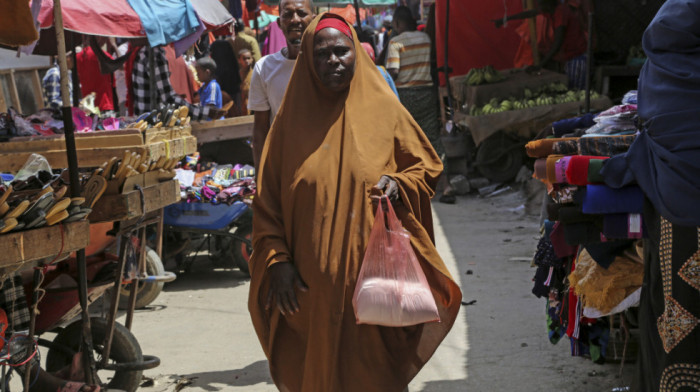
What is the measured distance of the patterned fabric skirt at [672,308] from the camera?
3143 mm

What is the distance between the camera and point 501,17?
13.4 metres

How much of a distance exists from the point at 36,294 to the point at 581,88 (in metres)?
8.59

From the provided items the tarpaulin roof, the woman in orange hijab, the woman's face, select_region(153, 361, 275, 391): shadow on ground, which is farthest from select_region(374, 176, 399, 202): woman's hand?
the tarpaulin roof

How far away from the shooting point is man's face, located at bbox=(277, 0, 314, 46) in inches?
177

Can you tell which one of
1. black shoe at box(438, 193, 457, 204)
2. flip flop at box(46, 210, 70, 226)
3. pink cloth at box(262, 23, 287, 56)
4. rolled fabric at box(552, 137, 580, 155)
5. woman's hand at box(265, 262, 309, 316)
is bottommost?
black shoe at box(438, 193, 457, 204)

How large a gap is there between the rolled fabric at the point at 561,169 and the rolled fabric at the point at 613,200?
17 cm

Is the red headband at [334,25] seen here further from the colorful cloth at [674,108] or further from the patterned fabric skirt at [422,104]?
the patterned fabric skirt at [422,104]

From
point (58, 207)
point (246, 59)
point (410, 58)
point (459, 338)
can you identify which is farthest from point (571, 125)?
point (246, 59)

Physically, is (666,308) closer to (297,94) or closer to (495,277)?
(297,94)

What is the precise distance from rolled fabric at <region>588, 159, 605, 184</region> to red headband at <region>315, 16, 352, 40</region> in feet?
4.00

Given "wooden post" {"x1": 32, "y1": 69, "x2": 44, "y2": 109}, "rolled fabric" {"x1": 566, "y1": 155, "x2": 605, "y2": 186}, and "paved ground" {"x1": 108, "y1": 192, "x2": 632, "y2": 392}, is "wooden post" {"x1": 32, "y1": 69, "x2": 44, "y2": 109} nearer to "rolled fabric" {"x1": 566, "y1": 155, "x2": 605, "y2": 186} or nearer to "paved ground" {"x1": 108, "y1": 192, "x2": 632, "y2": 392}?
"paved ground" {"x1": 108, "y1": 192, "x2": 632, "y2": 392}

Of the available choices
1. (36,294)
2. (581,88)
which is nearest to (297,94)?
(36,294)

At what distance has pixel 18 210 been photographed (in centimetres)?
307

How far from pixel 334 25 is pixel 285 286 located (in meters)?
1.01
